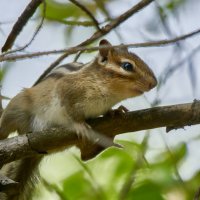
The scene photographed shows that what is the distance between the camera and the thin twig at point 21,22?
2740 mm

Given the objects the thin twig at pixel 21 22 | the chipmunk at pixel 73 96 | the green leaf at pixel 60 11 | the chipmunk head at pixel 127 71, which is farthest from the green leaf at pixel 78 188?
the green leaf at pixel 60 11

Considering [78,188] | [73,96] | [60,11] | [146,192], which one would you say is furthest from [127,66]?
[146,192]

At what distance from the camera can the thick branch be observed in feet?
7.32

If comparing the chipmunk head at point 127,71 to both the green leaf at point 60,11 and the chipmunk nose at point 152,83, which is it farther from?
the green leaf at point 60,11

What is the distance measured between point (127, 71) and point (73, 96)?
0.34 meters

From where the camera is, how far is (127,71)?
9.78ft

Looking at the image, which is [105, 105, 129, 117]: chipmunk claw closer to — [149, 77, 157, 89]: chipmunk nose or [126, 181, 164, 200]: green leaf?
[149, 77, 157, 89]: chipmunk nose

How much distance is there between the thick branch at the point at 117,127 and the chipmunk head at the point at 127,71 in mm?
440

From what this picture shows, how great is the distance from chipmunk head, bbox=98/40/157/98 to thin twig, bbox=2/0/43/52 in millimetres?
396

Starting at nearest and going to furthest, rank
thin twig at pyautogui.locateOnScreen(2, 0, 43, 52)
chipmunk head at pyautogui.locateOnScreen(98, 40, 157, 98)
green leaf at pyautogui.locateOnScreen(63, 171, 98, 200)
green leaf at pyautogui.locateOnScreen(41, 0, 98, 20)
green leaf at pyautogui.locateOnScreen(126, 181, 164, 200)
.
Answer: green leaf at pyautogui.locateOnScreen(126, 181, 164, 200) < green leaf at pyautogui.locateOnScreen(63, 171, 98, 200) < thin twig at pyautogui.locateOnScreen(2, 0, 43, 52) < chipmunk head at pyautogui.locateOnScreen(98, 40, 157, 98) < green leaf at pyautogui.locateOnScreen(41, 0, 98, 20)

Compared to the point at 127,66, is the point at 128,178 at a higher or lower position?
lower

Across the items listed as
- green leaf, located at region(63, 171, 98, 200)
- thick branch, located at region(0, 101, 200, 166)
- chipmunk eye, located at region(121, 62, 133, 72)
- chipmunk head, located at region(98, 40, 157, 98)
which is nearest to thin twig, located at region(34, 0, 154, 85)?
chipmunk head, located at region(98, 40, 157, 98)

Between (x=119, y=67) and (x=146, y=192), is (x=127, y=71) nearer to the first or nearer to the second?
(x=119, y=67)

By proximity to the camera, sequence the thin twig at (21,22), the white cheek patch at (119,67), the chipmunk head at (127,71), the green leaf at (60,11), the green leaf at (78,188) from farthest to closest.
A: the green leaf at (60,11) < the white cheek patch at (119,67) < the chipmunk head at (127,71) < the thin twig at (21,22) < the green leaf at (78,188)
